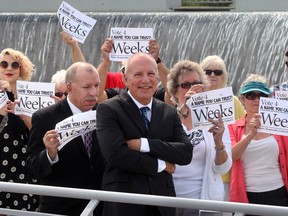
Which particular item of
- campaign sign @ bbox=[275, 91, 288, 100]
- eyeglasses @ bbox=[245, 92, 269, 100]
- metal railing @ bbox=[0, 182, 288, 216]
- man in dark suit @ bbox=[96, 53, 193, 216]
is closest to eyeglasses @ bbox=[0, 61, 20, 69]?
man in dark suit @ bbox=[96, 53, 193, 216]

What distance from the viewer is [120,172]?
5.81 meters

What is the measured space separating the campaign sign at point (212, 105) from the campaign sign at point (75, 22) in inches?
83.5

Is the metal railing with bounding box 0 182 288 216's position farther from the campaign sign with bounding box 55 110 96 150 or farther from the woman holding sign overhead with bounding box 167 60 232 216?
the woman holding sign overhead with bounding box 167 60 232 216

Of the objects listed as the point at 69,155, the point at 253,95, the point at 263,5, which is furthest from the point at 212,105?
the point at 263,5

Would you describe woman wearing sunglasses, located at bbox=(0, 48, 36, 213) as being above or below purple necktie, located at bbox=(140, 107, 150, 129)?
below

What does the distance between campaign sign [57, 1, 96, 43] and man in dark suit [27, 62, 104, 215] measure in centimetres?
200

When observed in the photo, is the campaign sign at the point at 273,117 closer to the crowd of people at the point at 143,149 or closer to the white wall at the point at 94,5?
the crowd of people at the point at 143,149

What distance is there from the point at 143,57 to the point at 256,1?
7.89 m

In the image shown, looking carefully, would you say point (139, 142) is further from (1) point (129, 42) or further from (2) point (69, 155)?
(1) point (129, 42)

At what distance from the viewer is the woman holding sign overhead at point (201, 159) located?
6301 millimetres

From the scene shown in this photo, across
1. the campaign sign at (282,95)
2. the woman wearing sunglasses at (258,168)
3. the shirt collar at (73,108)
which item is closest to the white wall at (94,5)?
the campaign sign at (282,95)

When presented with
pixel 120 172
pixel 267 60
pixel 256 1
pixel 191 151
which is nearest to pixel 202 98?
pixel 191 151

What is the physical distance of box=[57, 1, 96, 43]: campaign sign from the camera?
830 centimetres

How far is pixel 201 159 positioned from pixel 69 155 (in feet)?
3.18
